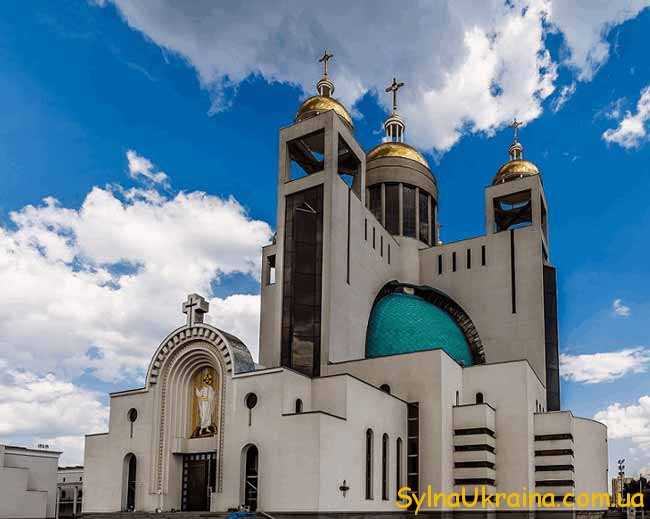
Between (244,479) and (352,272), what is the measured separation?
38.3ft

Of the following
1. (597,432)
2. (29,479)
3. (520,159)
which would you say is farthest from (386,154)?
(29,479)

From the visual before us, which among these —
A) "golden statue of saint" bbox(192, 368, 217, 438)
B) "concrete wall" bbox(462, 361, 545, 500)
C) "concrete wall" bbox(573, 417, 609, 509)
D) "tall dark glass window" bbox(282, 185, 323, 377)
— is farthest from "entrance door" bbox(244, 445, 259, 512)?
"concrete wall" bbox(573, 417, 609, 509)

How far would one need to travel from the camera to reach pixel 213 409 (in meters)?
29.3

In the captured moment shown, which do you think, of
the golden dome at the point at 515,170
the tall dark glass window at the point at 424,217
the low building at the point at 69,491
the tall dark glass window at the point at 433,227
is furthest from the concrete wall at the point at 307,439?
the low building at the point at 69,491

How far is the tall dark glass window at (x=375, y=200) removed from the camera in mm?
45750

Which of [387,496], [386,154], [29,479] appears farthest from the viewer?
[386,154]

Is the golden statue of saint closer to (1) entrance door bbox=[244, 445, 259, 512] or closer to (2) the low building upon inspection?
(1) entrance door bbox=[244, 445, 259, 512]

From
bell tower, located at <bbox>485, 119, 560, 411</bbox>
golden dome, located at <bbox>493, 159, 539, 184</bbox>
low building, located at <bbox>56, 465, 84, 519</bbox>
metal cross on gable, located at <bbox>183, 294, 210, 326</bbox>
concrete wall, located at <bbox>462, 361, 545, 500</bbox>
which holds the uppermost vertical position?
golden dome, located at <bbox>493, 159, 539, 184</bbox>

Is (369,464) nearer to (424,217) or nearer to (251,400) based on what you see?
(251,400)

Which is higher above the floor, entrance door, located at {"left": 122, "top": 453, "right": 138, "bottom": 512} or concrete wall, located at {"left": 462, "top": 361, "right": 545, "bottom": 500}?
concrete wall, located at {"left": 462, "top": 361, "right": 545, "bottom": 500}

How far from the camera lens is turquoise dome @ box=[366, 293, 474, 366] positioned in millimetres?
35469

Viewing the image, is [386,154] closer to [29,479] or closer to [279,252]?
[279,252]

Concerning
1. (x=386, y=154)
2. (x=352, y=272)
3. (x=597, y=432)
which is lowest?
(x=597, y=432)

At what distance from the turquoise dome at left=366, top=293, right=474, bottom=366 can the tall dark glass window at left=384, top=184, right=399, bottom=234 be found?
651 centimetres
